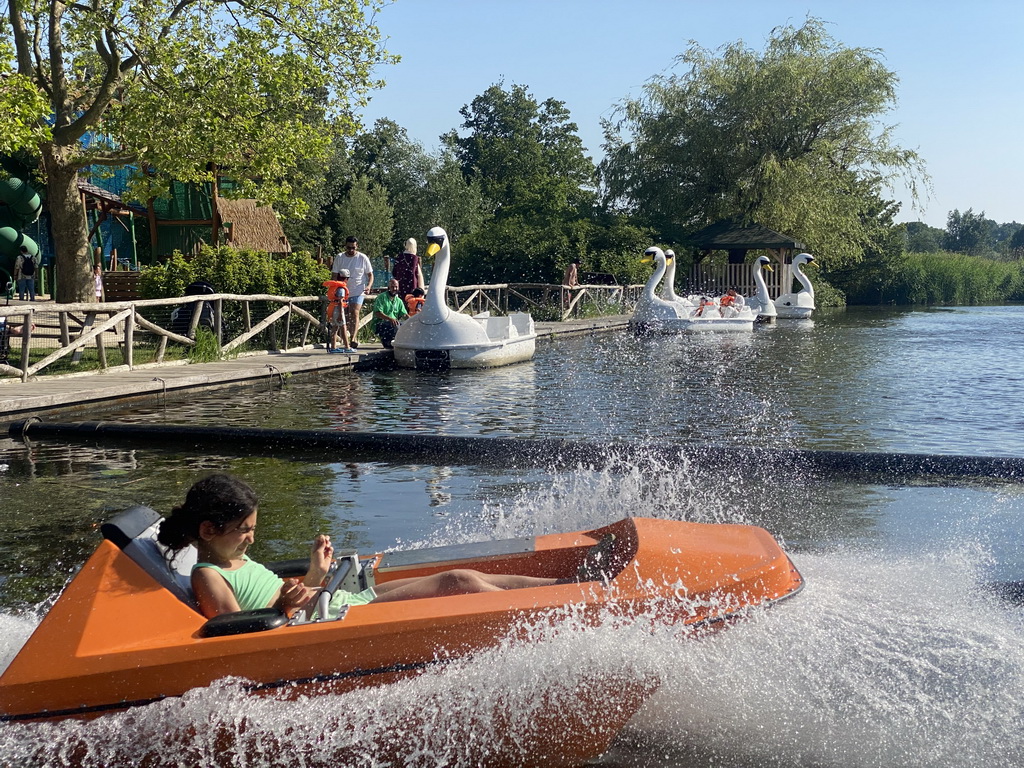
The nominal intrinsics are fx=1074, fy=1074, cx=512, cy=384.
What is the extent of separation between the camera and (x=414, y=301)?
1908cm

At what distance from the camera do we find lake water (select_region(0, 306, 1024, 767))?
393 cm

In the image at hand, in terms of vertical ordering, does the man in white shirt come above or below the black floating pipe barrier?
above

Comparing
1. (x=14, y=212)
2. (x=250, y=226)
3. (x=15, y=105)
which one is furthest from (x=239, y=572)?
(x=250, y=226)

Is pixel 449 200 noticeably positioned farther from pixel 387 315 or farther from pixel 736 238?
pixel 387 315

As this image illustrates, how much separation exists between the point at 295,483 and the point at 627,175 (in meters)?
40.5

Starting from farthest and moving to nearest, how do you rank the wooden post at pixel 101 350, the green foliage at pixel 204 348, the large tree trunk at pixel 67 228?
1. the large tree trunk at pixel 67 228
2. the green foliage at pixel 204 348
3. the wooden post at pixel 101 350

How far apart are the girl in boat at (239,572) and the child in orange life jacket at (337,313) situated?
13739mm

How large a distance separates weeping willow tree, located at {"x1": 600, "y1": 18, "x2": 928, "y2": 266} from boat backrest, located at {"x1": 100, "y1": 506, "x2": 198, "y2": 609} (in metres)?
39.9

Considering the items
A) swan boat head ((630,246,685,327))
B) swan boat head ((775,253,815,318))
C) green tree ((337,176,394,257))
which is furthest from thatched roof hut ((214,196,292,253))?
swan boat head ((775,253,815,318))

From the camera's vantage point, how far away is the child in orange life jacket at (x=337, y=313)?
17844 mm

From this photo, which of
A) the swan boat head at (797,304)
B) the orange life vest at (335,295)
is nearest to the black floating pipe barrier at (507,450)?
the orange life vest at (335,295)

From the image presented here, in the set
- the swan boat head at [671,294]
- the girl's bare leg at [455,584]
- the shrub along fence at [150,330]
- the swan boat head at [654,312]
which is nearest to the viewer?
the girl's bare leg at [455,584]

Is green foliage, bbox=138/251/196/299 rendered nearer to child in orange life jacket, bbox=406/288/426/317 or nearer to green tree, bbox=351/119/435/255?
child in orange life jacket, bbox=406/288/426/317

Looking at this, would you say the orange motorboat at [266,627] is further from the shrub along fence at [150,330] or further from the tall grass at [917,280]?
the tall grass at [917,280]
